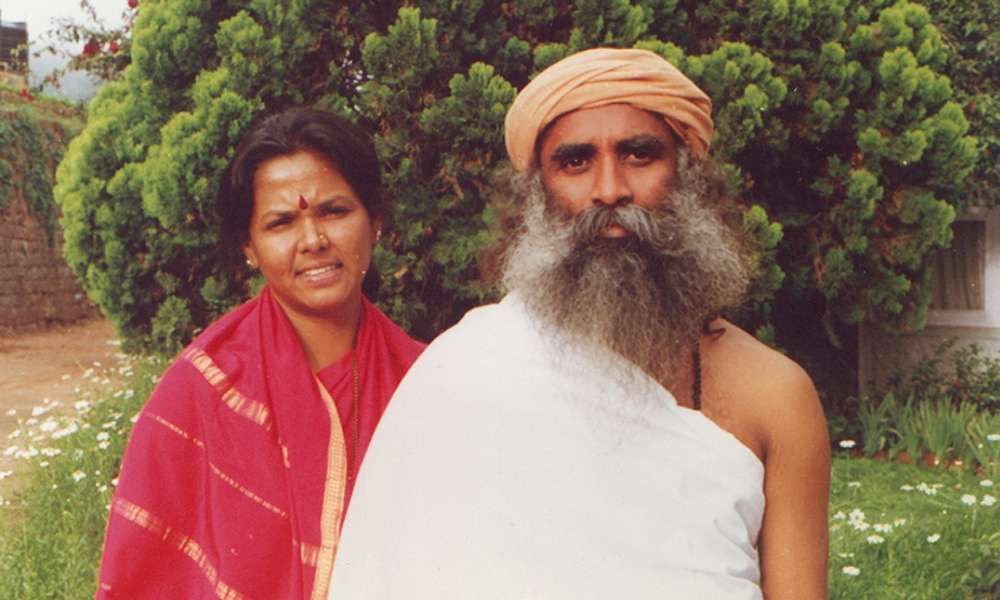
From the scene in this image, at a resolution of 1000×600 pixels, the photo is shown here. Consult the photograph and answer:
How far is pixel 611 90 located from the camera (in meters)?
2.13

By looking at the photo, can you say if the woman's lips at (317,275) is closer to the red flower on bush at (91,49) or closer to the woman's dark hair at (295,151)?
the woman's dark hair at (295,151)

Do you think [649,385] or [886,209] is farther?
[886,209]

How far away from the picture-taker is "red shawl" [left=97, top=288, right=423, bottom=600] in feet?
7.34

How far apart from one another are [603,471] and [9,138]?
49.5ft

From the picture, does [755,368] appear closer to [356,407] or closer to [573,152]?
[573,152]

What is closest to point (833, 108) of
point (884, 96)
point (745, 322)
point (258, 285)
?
point (884, 96)

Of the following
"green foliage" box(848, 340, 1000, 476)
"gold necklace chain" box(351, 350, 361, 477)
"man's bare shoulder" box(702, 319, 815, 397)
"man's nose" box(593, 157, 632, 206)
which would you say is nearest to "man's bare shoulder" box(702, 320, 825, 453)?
"man's bare shoulder" box(702, 319, 815, 397)

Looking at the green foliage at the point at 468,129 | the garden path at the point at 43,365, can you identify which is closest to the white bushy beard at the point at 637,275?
the green foliage at the point at 468,129

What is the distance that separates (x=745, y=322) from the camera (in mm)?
5828

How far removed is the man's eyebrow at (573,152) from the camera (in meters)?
2.14

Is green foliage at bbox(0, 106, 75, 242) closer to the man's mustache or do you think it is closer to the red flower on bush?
the red flower on bush

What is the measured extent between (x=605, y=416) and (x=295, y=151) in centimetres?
94

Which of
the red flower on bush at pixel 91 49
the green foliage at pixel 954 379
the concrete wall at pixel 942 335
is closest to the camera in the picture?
the green foliage at pixel 954 379

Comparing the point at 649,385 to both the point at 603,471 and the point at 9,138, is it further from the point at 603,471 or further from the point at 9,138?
the point at 9,138
